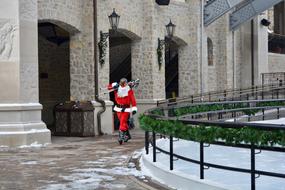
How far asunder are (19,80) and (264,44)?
18.4m

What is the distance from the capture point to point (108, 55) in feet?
57.7

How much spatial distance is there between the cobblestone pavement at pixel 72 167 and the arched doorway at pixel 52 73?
725 cm

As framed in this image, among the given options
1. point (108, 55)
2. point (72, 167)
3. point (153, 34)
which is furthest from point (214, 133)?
point (153, 34)

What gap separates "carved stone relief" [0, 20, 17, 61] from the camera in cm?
1319

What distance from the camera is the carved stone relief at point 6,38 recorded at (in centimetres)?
1319

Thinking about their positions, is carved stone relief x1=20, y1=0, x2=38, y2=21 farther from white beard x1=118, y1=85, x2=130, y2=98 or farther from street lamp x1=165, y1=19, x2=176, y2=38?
street lamp x1=165, y1=19, x2=176, y2=38

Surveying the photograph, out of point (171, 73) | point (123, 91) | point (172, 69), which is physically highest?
point (172, 69)

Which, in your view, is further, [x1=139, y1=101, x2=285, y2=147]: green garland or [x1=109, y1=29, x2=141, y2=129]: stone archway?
[x1=109, y1=29, x2=141, y2=129]: stone archway

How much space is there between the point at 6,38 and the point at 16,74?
909mm

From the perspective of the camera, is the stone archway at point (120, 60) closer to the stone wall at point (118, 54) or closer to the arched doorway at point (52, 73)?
the stone wall at point (118, 54)

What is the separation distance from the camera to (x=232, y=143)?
6762 millimetres

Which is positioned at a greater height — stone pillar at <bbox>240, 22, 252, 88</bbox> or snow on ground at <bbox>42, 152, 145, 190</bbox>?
stone pillar at <bbox>240, 22, 252, 88</bbox>

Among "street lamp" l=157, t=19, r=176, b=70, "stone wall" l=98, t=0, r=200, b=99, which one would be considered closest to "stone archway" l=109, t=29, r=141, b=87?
"stone wall" l=98, t=0, r=200, b=99

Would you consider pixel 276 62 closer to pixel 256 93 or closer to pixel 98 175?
pixel 256 93
